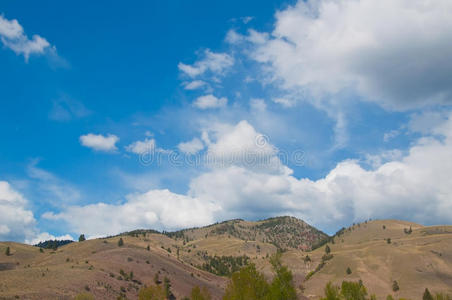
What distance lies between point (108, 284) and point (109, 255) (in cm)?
4337

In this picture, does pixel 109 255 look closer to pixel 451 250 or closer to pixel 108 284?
pixel 108 284

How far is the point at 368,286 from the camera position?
141 metres

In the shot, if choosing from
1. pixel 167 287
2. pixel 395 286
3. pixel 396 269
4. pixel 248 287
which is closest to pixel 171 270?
pixel 167 287

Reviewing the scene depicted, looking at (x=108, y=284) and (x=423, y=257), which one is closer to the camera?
(x=108, y=284)

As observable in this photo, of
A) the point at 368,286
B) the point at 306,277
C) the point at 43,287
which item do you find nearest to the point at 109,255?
the point at 43,287

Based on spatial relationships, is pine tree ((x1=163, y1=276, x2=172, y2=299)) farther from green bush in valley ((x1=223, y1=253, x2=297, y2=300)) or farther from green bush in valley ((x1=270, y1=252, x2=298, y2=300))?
green bush in valley ((x1=270, y1=252, x2=298, y2=300))

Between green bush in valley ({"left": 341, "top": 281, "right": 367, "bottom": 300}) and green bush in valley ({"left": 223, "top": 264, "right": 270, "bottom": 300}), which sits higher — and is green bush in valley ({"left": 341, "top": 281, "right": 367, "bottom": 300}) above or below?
below

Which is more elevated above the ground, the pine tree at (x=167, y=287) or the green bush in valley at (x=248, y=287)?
the green bush in valley at (x=248, y=287)

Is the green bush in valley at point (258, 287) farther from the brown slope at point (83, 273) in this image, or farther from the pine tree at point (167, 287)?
the pine tree at point (167, 287)

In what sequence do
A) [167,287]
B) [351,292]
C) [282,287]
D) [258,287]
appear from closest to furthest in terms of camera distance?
[282,287] → [258,287] → [351,292] → [167,287]

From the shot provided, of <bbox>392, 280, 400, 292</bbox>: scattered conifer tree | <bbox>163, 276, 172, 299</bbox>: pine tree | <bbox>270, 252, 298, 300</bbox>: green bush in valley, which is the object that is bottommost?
<bbox>392, 280, 400, 292</bbox>: scattered conifer tree

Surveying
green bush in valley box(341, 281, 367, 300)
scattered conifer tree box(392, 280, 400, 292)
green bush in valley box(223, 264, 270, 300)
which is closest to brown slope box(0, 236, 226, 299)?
green bush in valley box(223, 264, 270, 300)

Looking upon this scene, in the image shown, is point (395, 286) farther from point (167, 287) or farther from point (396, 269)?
point (167, 287)

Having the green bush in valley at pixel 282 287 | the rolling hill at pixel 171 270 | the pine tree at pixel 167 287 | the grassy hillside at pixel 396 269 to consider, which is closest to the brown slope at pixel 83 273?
the rolling hill at pixel 171 270
